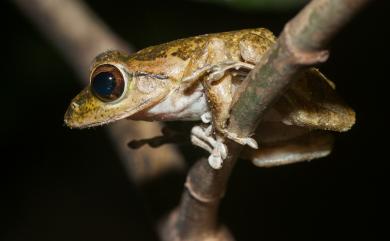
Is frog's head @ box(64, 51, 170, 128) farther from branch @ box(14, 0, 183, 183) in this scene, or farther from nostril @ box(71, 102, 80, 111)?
branch @ box(14, 0, 183, 183)

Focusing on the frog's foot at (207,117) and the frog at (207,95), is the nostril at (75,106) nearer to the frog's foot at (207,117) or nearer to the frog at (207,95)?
the frog at (207,95)

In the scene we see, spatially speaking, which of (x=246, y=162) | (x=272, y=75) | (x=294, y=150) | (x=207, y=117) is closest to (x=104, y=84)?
(x=207, y=117)

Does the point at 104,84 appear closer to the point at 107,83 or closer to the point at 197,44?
the point at 107,83

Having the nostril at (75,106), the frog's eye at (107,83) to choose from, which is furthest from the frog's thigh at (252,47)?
the nostril at (75,106)

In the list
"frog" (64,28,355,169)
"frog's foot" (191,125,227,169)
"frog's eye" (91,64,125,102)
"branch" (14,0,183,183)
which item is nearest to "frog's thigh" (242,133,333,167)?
"frog" (64,28,355,169)

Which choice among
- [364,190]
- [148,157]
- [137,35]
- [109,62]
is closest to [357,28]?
[364,190]
